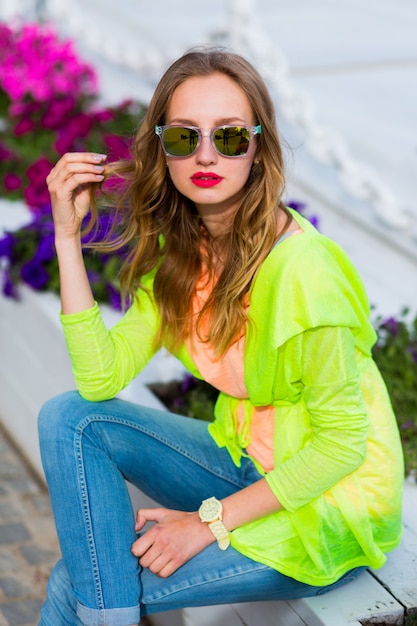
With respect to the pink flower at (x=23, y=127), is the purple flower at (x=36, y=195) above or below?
below

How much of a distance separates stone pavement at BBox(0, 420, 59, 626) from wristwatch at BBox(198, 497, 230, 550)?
1.06 metres

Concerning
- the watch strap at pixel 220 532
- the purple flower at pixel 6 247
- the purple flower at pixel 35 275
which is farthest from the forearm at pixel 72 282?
the purple flower at pixel 6 247

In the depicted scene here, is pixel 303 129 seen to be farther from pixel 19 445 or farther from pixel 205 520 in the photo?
pixel 205 520

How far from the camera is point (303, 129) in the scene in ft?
17.1

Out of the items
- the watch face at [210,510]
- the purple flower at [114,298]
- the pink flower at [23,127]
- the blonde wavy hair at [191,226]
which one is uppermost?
the pink flower at [23,127]

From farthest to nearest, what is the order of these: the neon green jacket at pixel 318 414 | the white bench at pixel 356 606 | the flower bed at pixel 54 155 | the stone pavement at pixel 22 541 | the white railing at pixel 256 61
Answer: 1. the white railing at pixel 256 61
2. the flower bed at pixel 54 155
3. the stone pavement at pixel 22 541
4. the white bench at pixel 356 606
5. the neon green jacket at pixel 318 414

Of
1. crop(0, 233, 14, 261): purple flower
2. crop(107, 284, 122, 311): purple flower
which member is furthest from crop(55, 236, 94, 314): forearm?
crop(0, 233, 14, 261): purple flower

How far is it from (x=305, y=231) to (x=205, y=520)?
2.18 feet

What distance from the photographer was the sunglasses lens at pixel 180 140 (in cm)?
221

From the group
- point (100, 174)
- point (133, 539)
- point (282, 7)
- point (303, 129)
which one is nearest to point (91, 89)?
point (303, 129)

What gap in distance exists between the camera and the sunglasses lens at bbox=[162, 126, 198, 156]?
2.21 meters

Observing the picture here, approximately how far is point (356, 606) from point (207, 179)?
1.00 metres

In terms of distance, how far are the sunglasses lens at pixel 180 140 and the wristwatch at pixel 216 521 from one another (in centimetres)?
77

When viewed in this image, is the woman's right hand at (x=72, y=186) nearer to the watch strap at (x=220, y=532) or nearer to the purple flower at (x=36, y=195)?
the watch strap at (x=220, y=532)
